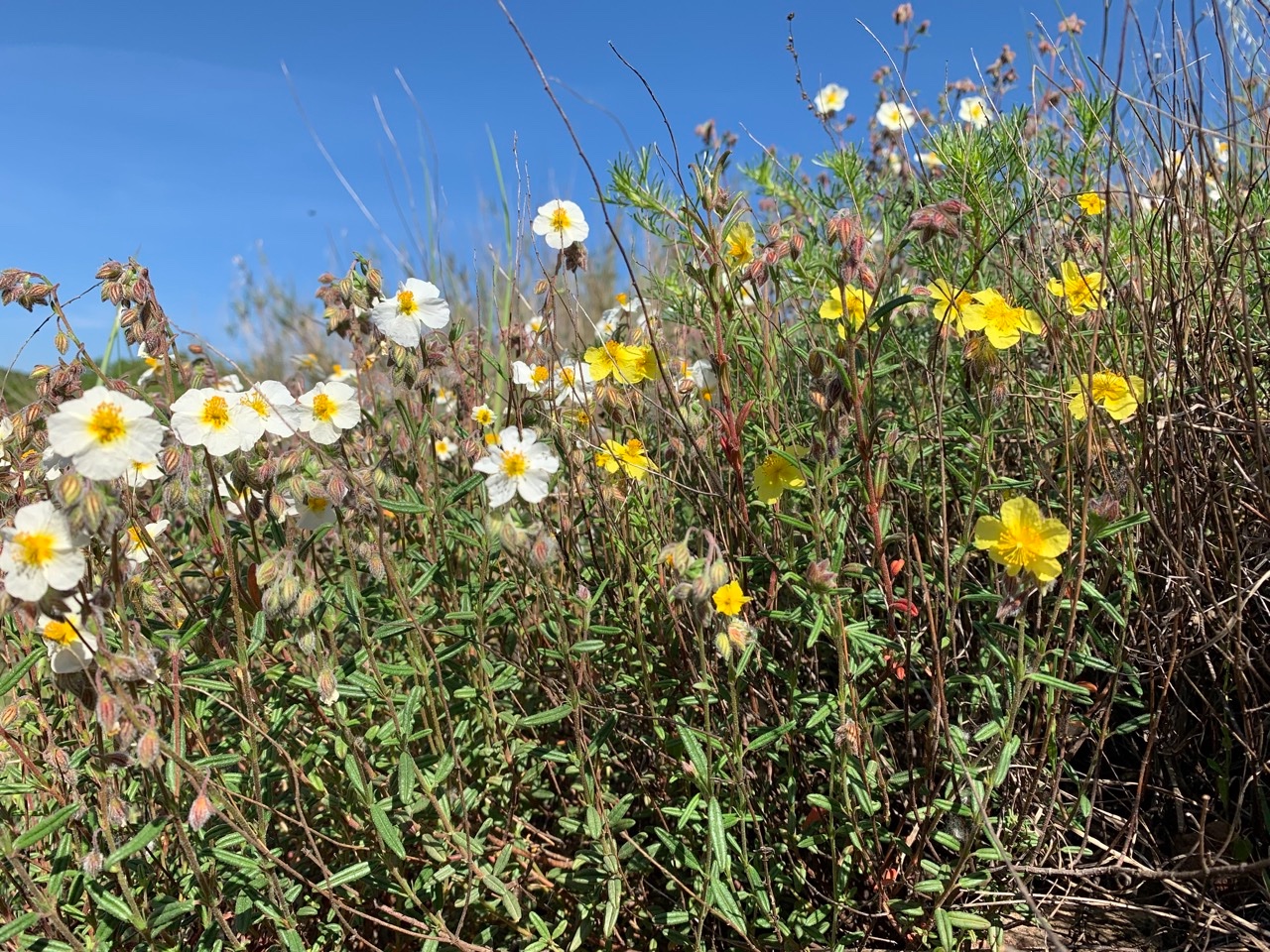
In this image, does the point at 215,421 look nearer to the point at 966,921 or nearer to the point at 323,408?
the point at 323,408

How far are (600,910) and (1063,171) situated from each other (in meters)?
2.33

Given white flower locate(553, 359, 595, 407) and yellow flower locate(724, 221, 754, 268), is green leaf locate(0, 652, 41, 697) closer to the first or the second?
white flower locate(553, 359, 595, 407)

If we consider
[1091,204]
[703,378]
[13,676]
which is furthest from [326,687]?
[1091,204]

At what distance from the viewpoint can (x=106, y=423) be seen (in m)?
1.32

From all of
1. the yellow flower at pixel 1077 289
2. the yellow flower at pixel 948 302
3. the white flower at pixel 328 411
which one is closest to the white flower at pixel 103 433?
the white flower at pixel 328 411

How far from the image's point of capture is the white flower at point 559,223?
2174 mm

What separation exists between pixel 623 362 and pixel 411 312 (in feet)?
1.73

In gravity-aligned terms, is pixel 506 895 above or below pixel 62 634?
below

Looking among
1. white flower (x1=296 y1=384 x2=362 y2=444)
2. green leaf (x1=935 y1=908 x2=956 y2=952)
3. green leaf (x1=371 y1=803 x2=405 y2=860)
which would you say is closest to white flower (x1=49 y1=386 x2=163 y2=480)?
white flower (x1=296 y1=384 x2=362 y2=444)

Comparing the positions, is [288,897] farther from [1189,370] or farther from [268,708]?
[1189,370]

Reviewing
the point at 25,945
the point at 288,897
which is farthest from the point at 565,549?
the point at 25,945

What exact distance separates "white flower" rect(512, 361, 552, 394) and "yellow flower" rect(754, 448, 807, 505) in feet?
1.84

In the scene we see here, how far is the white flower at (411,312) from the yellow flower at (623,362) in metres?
0.40

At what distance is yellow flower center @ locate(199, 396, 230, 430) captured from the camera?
158cm
